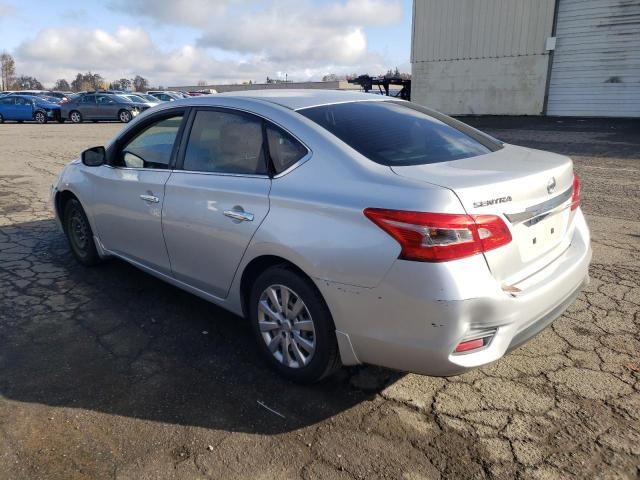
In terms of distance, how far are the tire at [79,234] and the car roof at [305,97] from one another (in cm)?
210

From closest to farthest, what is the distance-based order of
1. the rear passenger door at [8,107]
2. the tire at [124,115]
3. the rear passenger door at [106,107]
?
1. the tire at [124,115]
2. the rear passenger door at [106,107]
3. the rear passenger door at [8,107]

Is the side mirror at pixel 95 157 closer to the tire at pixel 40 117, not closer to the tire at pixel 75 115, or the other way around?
the tire at pixel 75 115

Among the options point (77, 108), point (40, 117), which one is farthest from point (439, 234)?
point (40, 117)

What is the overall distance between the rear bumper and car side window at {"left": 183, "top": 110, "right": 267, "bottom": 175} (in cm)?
98

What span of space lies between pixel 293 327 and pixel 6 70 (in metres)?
114

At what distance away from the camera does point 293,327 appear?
2961 millimetres

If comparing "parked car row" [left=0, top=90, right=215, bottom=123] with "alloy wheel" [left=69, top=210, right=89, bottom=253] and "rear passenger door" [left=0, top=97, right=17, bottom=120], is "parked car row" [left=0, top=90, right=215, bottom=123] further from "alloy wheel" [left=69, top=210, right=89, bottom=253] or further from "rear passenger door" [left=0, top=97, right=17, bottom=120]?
"alloy wheel" [left=69, top=210, right=89, bottom=253]

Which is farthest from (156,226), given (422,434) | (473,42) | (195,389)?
(473,42)

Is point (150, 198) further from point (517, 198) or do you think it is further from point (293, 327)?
point (517, 198)

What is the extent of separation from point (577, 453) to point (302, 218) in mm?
1737

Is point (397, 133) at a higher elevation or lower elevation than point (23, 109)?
higher

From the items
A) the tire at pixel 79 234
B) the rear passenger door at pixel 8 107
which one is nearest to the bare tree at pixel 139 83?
the rear passenger door at pixel 8 107

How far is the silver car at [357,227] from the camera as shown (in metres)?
2.37

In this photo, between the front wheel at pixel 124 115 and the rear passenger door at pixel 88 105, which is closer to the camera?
the front wheel at pixel 124 115
